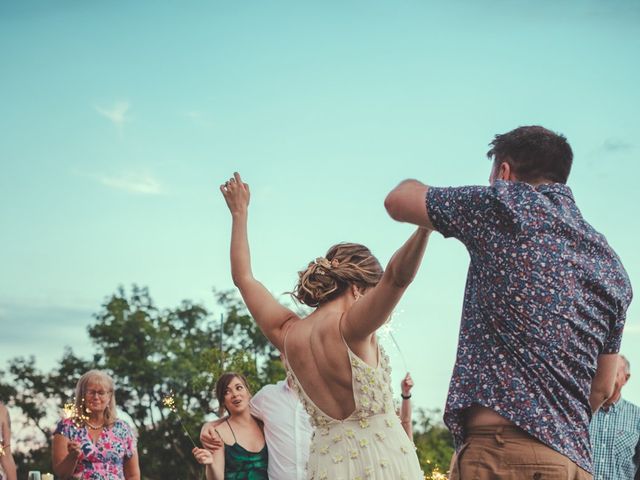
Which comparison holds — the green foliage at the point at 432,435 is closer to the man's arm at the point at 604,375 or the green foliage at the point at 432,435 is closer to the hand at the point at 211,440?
the hand at the point at 211,440

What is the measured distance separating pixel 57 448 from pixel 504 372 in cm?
597

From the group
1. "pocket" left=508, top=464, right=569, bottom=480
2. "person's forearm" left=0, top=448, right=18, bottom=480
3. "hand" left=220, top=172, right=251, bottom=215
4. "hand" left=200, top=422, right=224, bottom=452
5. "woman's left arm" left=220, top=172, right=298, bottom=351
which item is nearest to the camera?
"pocket" left=508, top=464, right=569, bottom=480

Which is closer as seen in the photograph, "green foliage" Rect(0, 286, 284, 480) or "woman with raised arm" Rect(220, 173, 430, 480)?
"woman with raised arm" Rect(220, 173, 430, 480)

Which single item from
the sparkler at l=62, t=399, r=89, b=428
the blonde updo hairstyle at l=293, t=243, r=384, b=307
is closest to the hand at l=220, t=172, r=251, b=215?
the blonde updo hairstyle at l=293, t=243, r=384, b=307

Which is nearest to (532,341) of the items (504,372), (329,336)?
(504,372)

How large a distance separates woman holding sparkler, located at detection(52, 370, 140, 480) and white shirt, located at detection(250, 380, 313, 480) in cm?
140

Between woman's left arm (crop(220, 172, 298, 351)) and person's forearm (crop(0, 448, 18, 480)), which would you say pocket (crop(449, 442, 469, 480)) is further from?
person's forearm (crop(0, 448, 18, 480))

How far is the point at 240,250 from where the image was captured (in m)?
3.80

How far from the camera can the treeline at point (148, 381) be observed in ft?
102

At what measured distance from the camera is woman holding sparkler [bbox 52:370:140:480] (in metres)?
7.76

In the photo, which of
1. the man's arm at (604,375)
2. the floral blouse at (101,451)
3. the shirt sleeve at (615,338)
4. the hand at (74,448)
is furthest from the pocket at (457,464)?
the floral blouse at (101,451)

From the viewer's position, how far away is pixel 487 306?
2.72m

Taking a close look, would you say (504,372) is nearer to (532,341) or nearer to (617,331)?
(532,341)

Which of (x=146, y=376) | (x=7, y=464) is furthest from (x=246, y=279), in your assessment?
(x=146, y=376)
